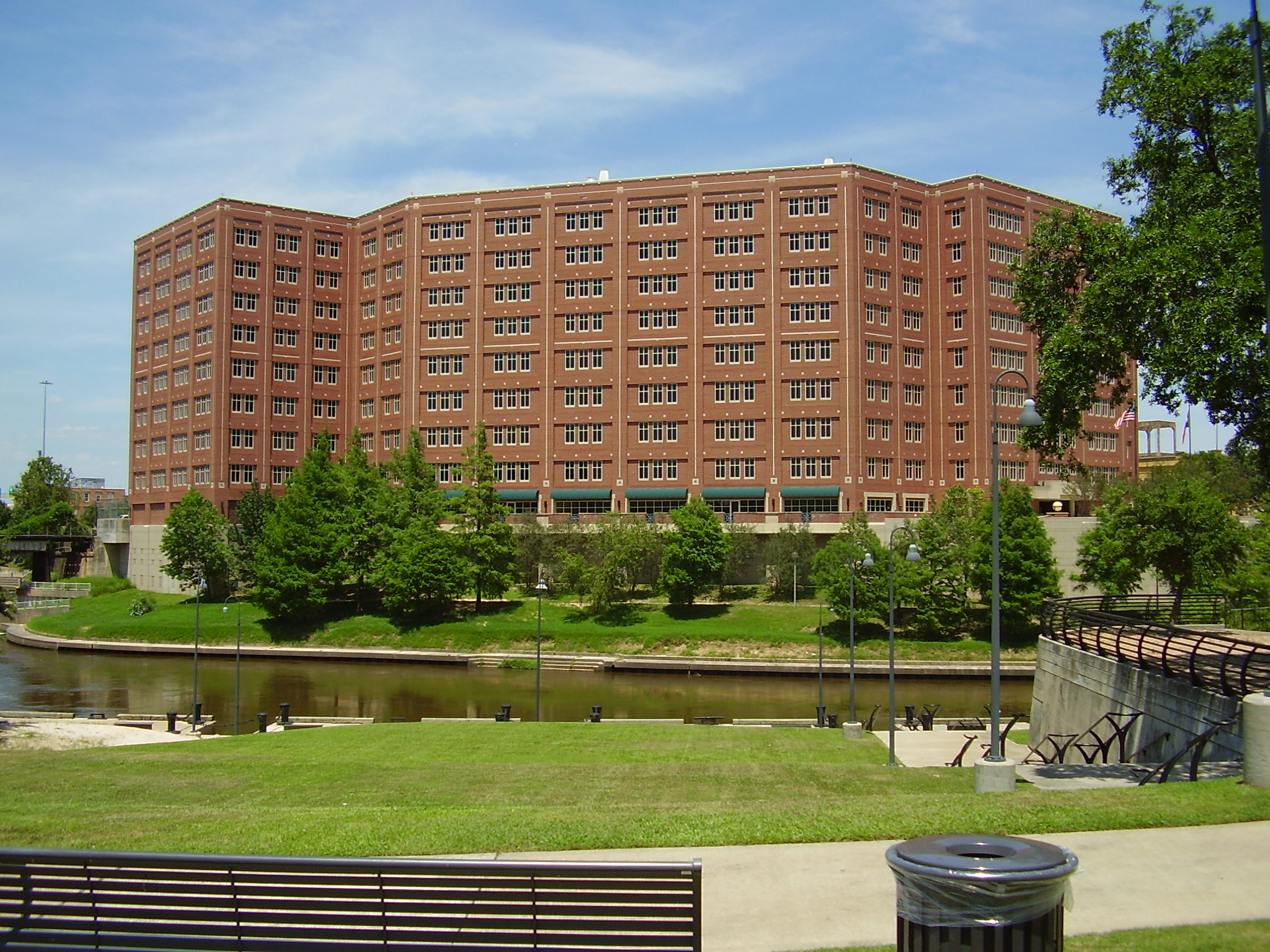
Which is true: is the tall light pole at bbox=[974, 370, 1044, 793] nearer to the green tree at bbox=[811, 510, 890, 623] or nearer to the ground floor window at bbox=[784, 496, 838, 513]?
the green tree at bbox=[811, 510, 890, 623]

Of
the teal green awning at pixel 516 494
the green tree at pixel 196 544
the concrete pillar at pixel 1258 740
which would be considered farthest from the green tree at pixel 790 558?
the concrete pillar at pixel 1258 740

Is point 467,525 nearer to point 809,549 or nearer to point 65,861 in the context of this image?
point 809,549

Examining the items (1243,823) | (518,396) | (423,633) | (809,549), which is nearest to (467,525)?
(423,633)

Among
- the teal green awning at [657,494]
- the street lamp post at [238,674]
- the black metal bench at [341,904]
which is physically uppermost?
the teal green awning at [657,494]

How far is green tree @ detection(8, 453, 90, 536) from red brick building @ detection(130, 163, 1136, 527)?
54.3 meters

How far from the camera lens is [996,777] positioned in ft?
59.8

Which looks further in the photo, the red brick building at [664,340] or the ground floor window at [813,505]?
the red brick building at [664,340]

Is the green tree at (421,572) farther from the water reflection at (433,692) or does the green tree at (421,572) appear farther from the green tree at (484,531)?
the water reflection at (433,692)

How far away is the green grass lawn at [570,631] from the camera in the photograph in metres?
68.3

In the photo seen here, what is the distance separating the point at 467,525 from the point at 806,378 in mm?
30764

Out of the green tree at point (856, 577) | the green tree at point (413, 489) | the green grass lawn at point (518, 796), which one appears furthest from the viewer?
the green tree at point (413, 489)

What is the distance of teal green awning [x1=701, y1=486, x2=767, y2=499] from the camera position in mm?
88188

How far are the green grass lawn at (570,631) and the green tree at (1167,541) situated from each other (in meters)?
7.44

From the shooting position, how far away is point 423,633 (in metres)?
76.3
